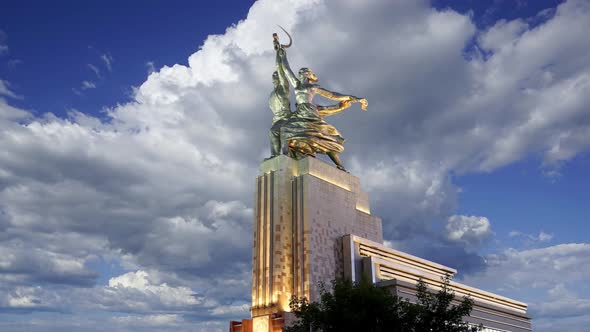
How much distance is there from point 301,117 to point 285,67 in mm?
6473

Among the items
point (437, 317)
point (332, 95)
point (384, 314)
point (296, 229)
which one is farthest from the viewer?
point (332, 95)

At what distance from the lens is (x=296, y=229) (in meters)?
58.7

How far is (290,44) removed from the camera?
6881 cm

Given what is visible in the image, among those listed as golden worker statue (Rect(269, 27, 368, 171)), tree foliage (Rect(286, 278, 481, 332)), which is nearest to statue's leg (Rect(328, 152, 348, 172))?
golden worker statue (Rect(269, 27, 368, 171))

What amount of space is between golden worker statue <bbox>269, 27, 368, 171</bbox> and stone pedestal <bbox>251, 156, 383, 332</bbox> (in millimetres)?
2713

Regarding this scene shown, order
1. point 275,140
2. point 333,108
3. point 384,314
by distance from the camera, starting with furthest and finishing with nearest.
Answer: point 333,108 < point 275,140 < point 384,314

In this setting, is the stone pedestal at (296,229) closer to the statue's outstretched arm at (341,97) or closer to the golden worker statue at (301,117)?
the golden worker statue at (301,117)

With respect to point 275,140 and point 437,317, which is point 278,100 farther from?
point 437,317

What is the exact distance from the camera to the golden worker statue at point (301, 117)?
64500 millimetres

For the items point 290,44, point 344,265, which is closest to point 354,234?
point 344,265

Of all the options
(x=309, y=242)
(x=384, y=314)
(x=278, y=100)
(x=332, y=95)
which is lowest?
(x=384, y=314)

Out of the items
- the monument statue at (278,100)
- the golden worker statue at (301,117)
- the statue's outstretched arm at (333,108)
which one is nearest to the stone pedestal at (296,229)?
the golden worker statue at (301,117)

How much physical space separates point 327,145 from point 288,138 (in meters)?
4.88

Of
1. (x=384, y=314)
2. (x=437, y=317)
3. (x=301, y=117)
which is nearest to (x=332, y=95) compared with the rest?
(x=301, y=117)
